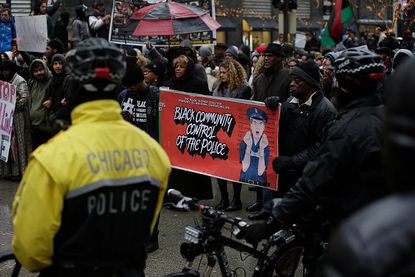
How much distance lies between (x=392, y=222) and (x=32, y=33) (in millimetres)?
10953

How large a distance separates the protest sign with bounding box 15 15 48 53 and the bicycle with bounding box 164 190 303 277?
7.48 meters

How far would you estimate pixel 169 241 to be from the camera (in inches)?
300

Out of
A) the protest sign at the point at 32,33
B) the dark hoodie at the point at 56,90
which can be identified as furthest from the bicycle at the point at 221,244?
the protest sign at the point at 32,33

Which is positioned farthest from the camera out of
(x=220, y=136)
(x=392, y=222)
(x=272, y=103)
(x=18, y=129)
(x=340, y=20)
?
(x=340, y=20)

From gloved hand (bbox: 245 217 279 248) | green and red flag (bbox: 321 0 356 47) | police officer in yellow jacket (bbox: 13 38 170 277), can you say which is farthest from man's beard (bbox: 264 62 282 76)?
police officer in yellow jacket (bbox: 13 38 170 277)

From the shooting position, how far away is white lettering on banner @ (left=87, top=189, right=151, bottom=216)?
10.3 feet

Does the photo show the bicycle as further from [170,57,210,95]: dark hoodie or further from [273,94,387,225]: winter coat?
[170,57,210,95]: dark hoodie

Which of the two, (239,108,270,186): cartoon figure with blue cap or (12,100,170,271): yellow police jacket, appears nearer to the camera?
(12,100,170,271): yellow police jacket

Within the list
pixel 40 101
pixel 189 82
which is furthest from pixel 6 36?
pixel 189 82

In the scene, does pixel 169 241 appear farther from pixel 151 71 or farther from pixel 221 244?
pixel 221 244

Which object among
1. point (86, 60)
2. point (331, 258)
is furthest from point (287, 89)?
point (331, 258)

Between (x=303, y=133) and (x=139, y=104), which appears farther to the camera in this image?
(x=139, y=104)

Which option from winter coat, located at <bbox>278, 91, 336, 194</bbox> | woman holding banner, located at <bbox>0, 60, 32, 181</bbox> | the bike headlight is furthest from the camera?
woman holding banner, located at <bbox>0, 60, 32, 181</bbox>

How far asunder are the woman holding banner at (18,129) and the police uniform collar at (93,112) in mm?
7490
